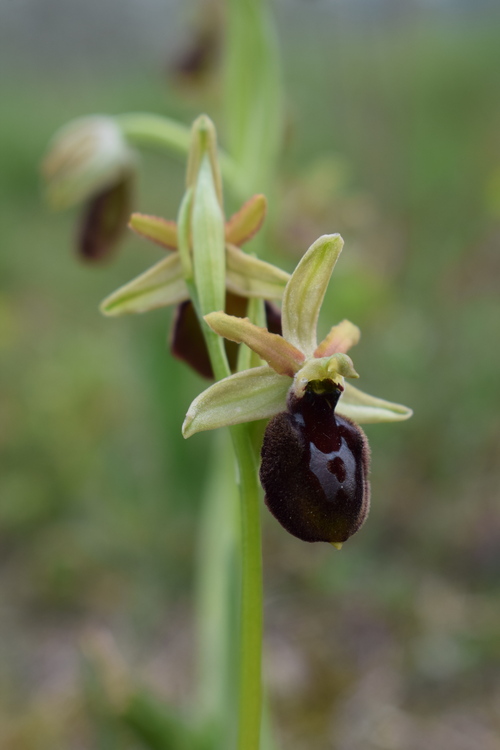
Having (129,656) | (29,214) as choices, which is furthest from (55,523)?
(29,214)

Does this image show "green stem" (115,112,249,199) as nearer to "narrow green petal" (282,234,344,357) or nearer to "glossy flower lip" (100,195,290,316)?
"glossy flower lip" (100,195,290,316)

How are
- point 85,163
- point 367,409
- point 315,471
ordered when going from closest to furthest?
point 315,471, point 367,409, point 85,163

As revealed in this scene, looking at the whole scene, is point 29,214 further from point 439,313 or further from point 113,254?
point 113,254

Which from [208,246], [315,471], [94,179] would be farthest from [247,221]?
[94,179]

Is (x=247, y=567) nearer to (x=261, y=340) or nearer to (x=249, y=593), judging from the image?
(x=249, y=593)

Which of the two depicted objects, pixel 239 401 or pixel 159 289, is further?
pixel 159 289

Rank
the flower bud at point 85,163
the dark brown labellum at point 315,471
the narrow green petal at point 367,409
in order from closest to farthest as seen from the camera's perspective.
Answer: the dark brown labellum at point 315,471 < the narrow green petal at point 367,409 < the flower bud at point 85,163

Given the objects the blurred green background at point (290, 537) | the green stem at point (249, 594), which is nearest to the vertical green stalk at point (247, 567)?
the green stem at point (249, 594)

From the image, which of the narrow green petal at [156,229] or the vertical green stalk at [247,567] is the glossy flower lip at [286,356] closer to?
the vertical green stalk at [247,567]
